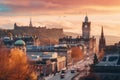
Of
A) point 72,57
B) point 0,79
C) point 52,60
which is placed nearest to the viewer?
point 0,79

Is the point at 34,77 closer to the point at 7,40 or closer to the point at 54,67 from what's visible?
the point at 54,67

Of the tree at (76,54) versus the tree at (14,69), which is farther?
the tree at (76,54)

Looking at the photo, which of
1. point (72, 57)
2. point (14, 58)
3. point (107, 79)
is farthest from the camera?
point (72, 57)

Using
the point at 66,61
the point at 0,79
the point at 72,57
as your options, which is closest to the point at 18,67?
the point at 0,79

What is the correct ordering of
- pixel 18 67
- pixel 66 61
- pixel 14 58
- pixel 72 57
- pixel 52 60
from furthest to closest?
pixel 72 57 < pixel 66 61 < pixel 52 60 < pixel 14 58 < pixel 18 67

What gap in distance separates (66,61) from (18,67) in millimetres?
63617

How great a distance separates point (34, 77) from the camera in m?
95.6

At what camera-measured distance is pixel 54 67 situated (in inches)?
5389

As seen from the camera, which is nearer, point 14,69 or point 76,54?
point 14,69

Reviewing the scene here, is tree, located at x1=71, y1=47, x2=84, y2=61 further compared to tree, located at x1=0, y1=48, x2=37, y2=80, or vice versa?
tree, located at x1=71, y1=47, x2=84, y2=61

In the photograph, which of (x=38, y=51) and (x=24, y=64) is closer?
(x=24, y=64)

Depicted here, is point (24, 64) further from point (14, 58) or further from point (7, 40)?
point (7, 40)

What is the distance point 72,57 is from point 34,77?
8889 centimetres

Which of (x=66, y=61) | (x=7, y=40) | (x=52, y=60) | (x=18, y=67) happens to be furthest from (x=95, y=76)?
(x=7, y=40)
